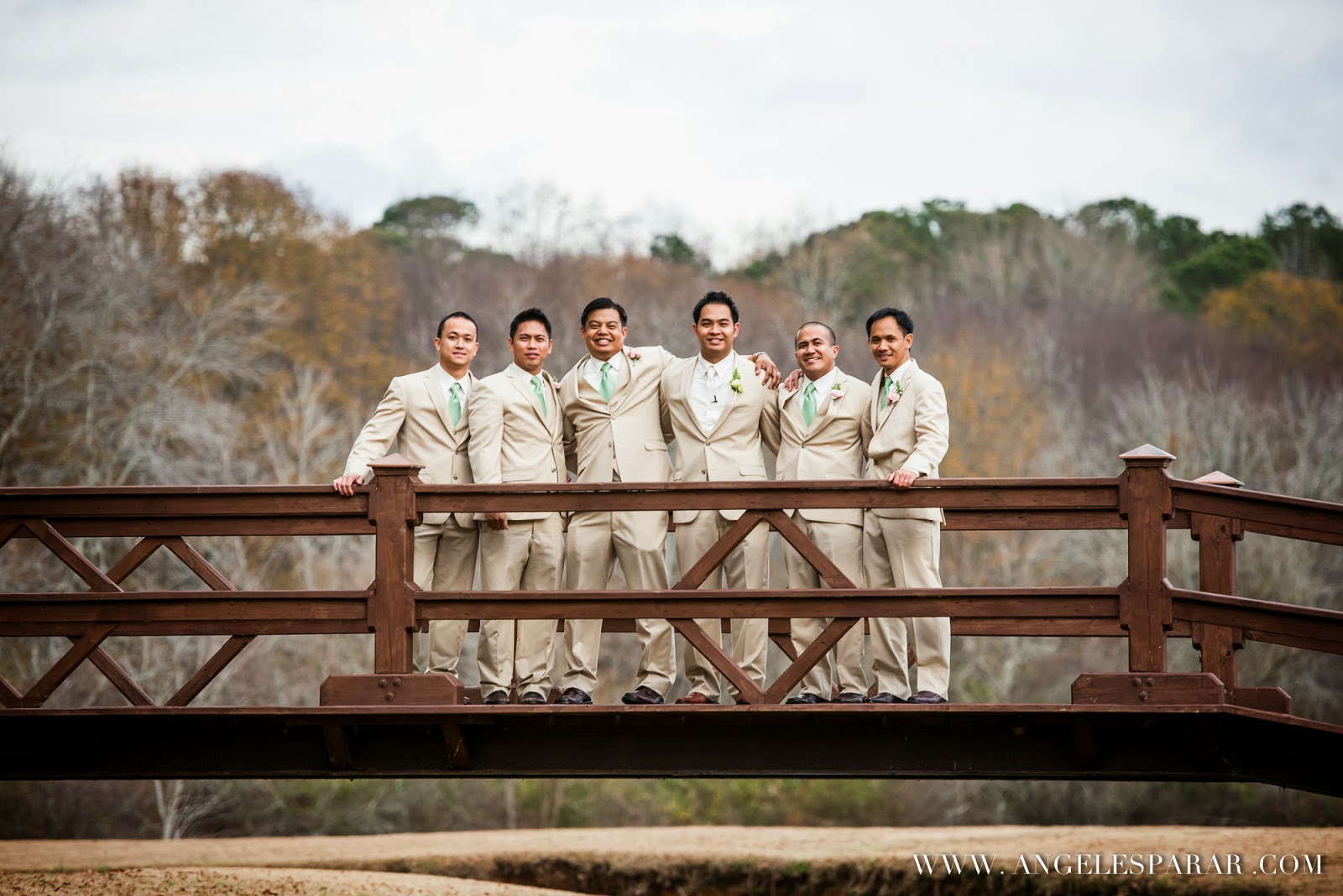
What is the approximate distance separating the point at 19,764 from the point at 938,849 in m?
11.1

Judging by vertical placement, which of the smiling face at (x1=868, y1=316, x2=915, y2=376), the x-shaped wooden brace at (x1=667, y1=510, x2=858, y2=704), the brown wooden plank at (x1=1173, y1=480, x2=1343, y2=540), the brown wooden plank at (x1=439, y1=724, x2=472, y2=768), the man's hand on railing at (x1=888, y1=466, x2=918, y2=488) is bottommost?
the brown wooden plank at (x1=439, y1=724, x2=472, y2=768)

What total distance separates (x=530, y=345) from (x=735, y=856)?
10.4m

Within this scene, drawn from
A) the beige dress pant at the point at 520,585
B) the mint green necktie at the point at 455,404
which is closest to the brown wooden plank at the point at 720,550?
the beige dress pant at the point at 520,585

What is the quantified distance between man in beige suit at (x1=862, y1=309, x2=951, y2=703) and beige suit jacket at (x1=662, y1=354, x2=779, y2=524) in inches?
24.6

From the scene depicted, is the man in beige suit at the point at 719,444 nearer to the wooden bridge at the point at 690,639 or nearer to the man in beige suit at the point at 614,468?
the man in beige suit at the point at 614,468

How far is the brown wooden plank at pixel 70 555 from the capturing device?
308 inches

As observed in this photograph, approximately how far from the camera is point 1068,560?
1330 inches

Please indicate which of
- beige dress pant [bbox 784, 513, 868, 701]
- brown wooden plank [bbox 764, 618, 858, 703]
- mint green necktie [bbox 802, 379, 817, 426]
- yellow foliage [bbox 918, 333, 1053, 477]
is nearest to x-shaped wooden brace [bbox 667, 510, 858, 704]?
brown wooden plank [bbox 764, 618, 858, 703]

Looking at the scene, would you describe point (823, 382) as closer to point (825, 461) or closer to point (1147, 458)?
point (825, 461)

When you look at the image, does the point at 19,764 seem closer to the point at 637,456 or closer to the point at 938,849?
the point at 637,456

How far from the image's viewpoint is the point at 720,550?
25.1 ft

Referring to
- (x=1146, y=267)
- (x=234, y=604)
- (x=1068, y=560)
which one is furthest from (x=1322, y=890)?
(x=1146, y=267)

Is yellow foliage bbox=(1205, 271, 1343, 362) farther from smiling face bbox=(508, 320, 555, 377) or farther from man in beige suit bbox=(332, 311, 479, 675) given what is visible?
man in beige suit bbox=(332, 311, 479, 675)

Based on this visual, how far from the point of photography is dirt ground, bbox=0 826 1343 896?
1447 cm
